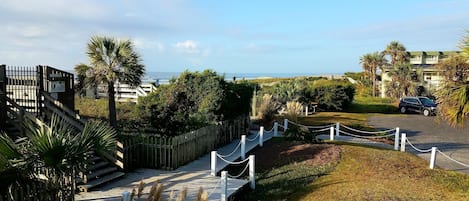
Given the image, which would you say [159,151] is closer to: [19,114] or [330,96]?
[19,114]

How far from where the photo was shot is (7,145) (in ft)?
16.6

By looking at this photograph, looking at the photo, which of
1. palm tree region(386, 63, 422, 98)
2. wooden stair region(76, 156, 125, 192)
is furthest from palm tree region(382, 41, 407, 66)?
wooden stair region(76, 156, 125, 192)

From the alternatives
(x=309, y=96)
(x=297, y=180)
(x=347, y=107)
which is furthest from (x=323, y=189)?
(x=347, y=107)

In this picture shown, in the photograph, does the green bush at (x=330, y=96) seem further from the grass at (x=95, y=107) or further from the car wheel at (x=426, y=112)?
the grass at (x=95, y=107)

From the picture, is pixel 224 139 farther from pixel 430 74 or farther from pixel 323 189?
pixel 430 74

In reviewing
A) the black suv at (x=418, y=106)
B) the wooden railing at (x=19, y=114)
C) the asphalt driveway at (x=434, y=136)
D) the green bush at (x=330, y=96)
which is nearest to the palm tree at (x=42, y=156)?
the wooden railing at (x=19, y=114)

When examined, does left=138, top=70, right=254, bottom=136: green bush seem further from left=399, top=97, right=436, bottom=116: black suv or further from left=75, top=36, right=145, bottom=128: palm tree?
left=399, top=97, right=436, bottom=116: black suv

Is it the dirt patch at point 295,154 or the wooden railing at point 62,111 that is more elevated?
the wooden railing at point 62,111

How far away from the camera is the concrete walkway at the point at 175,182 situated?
848 cm

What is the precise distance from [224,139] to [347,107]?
757 inches

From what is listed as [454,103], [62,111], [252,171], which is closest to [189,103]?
[62,111]

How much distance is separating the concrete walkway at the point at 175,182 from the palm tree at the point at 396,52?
4330 centimetres

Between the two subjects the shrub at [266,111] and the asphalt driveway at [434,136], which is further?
the shrub at [266,111]

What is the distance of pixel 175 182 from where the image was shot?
955 centimetres
